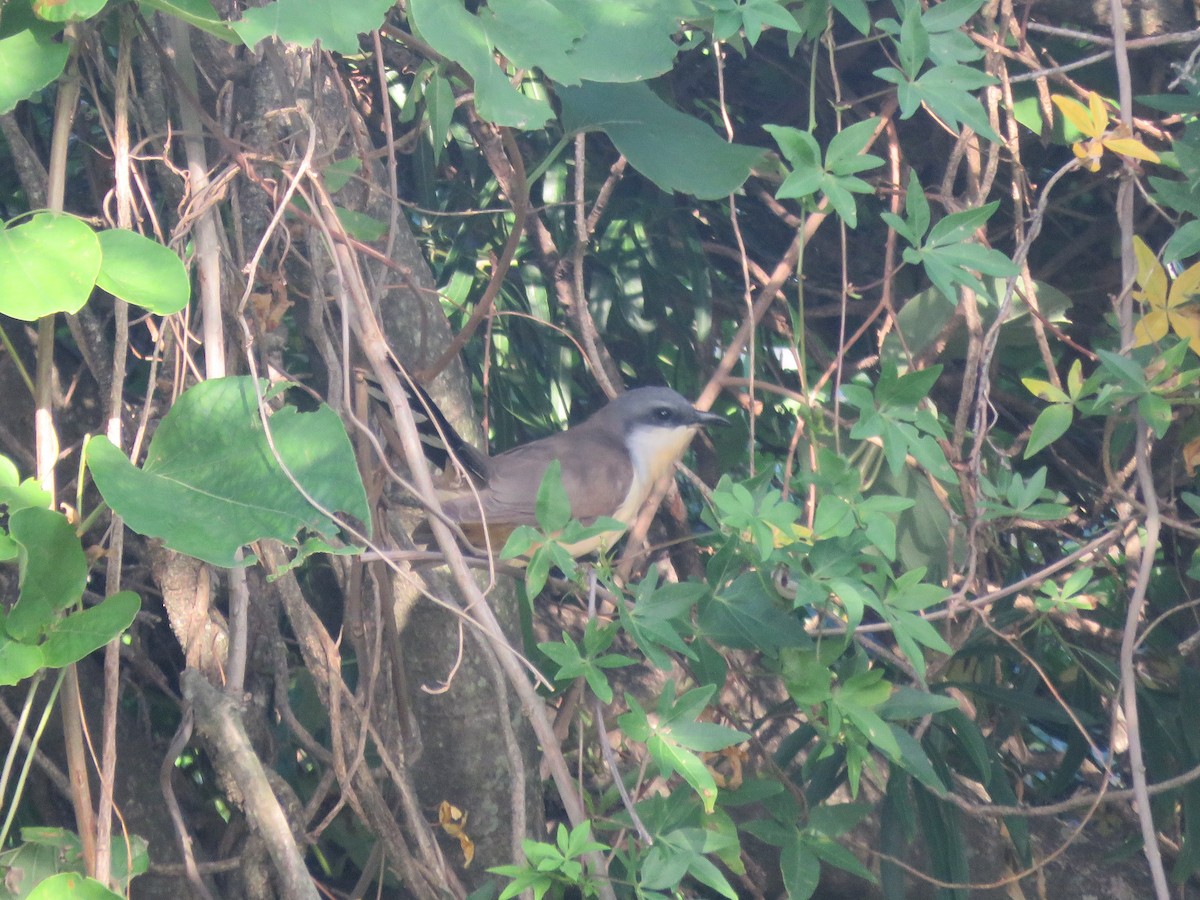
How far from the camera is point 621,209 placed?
3338mm

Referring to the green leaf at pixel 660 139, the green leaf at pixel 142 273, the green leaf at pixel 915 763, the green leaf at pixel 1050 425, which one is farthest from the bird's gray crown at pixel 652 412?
the green leaf at pixel 142 273

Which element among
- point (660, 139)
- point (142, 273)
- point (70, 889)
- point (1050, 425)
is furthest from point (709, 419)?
point (70, 889)

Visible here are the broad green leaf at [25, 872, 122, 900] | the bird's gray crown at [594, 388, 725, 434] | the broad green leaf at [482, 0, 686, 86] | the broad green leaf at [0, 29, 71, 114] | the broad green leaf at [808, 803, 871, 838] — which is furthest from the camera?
the bird's gray crown at [594, 388, 725, 434]

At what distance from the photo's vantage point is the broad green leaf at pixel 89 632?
1580 millimetres

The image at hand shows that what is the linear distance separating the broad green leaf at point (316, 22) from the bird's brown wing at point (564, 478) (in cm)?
151

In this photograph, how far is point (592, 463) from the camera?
363 cm

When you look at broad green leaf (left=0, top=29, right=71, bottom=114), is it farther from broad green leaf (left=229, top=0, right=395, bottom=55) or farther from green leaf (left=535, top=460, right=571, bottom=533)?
green leaf (left=535, top=460, right=571, bottom=533)

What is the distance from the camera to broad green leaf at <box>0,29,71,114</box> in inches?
68.1

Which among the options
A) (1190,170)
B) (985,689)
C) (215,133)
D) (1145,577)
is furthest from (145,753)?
(1190,170)

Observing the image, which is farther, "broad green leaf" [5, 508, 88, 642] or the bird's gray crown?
the bird's gray crown

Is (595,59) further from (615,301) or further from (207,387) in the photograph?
(615,301)

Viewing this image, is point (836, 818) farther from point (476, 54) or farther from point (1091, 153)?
point (476, 54)

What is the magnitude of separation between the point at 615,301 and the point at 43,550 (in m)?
2.08

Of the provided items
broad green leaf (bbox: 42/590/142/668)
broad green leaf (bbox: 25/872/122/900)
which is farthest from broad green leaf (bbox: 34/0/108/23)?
broad green leaf (bbox: 25/872/122/900)
